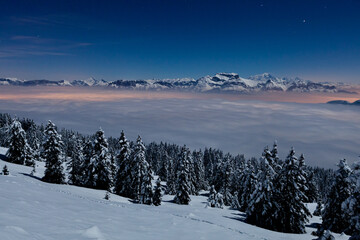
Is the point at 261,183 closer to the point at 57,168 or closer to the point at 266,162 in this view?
the point at 266,162

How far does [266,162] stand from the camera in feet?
107

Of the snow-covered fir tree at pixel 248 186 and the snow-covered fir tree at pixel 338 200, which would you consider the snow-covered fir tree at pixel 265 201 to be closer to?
the snow-covered fir tree at pixel 338 200

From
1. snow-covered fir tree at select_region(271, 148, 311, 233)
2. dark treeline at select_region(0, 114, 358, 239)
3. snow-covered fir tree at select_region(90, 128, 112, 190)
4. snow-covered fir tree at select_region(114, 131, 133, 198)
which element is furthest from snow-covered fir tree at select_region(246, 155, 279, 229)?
snow-covered fir tree at select_region(90, 128, 112, 190)

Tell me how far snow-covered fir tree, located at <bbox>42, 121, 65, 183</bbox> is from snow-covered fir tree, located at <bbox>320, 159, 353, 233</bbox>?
42982 mm

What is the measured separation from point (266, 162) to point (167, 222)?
2144 cm

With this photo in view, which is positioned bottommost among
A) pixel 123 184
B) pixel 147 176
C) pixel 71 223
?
pixel 123 184

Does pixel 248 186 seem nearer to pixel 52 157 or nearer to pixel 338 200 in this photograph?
pixel 338 200

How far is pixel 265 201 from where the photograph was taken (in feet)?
107

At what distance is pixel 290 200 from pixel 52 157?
4086 cm

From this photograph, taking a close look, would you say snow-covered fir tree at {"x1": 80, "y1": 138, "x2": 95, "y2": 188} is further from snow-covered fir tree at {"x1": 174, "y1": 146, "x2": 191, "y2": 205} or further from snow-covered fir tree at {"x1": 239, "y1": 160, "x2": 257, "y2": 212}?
snow-covered fir tree at {"x1": 239, "y1": 160, "x2": 257, "y2": 212}

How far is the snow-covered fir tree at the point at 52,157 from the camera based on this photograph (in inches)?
1558

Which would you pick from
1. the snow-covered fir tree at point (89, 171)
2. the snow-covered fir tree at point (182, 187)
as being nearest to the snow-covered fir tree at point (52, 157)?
the snow-covered fir tree at point (89, 171)

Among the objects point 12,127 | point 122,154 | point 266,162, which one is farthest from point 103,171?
point 266,162

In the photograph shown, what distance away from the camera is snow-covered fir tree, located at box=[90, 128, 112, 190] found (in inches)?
1673
